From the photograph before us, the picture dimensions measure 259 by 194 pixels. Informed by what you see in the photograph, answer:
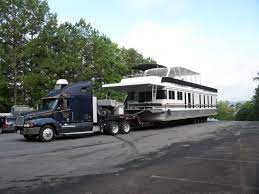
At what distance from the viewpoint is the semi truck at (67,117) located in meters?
18.1

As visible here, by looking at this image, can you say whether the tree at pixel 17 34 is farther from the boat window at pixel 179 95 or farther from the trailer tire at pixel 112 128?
the trailer tire at pixel 112 128

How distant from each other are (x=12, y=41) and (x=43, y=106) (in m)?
22.8

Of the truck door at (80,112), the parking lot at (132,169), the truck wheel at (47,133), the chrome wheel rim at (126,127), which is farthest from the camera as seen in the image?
the chrome wheel rim at (126,127)

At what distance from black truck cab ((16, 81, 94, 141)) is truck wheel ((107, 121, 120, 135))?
1.42 meters

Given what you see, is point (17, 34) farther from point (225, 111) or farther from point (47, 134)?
point (225, 111)

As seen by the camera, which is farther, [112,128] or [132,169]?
[112,128]

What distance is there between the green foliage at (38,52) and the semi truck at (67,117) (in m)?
17.3

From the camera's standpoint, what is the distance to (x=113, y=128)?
21359 mm

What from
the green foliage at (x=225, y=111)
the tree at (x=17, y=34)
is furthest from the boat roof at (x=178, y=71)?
the green foliage at (x=225, y=111)

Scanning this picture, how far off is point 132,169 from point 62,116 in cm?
979

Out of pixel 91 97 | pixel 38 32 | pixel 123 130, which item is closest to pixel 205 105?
pixel 123 130

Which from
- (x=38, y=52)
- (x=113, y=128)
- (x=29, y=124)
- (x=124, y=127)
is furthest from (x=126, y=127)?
(x=38, y=52)

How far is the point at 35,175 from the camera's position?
910 centimetres

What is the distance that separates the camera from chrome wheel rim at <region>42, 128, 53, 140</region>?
18.0 metres
